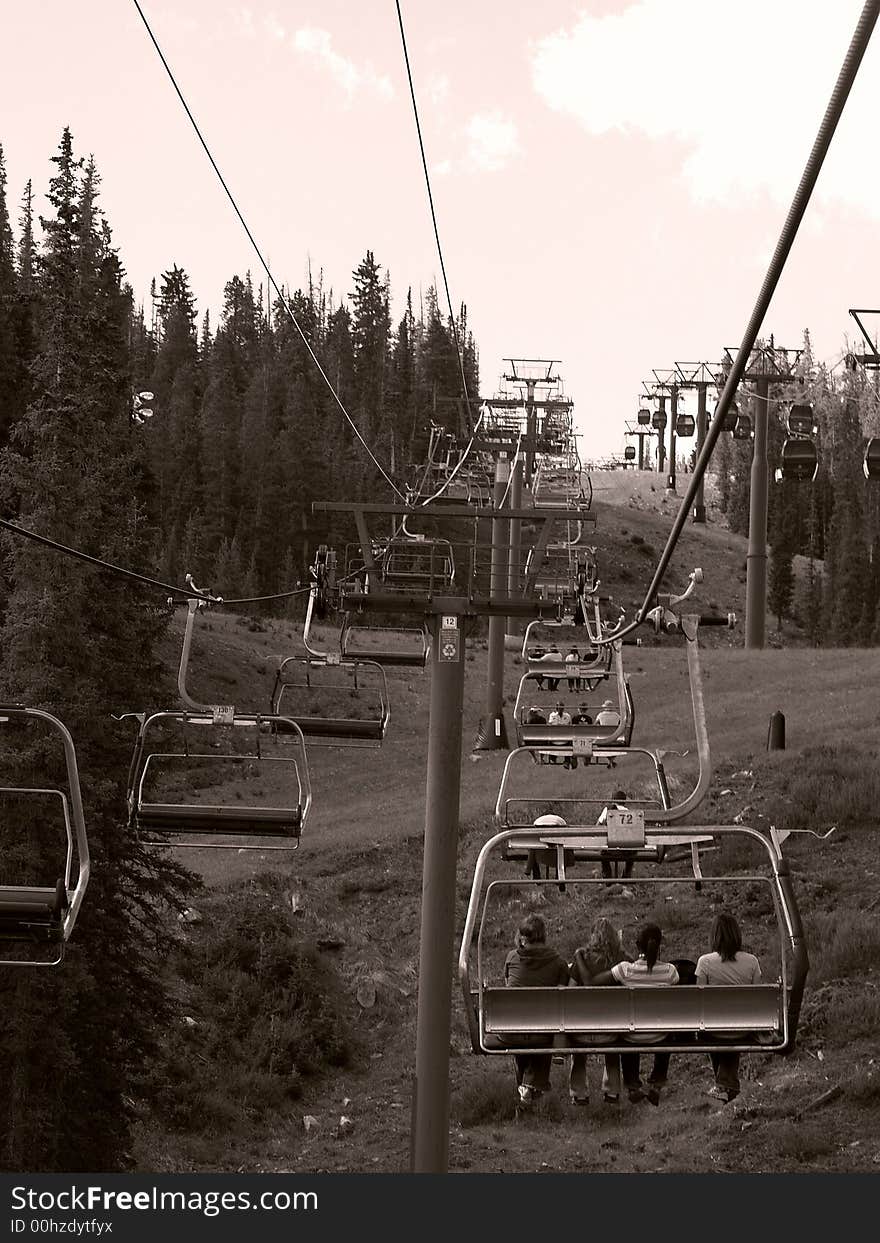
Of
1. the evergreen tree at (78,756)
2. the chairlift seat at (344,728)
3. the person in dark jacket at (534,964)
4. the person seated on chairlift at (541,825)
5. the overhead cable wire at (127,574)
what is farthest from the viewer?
the evergreen tree at (78,756)

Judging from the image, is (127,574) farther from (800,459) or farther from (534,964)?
(800,459)

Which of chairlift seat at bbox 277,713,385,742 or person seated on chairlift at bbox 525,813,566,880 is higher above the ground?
chairlift seat at bbox 277,713,385,742

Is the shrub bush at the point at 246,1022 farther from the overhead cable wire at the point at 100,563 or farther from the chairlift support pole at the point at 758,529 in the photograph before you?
the chairlift support pole at the point at 758,529

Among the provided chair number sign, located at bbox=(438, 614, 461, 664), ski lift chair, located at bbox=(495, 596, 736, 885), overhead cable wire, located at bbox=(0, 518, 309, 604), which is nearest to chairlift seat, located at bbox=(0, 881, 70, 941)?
overhead cable wire, located at bbox=(0, 518, 309, 604)

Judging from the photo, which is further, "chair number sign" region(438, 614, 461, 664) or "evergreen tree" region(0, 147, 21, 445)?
"evergreen tree" region(0, 147, 21, 445)

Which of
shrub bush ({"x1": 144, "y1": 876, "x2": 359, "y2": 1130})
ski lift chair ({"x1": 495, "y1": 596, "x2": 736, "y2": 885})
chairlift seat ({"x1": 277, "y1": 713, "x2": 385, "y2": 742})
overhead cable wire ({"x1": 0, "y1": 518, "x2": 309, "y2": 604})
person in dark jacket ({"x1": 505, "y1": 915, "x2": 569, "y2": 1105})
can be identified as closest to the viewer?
ski lift chair ({"x1": 495, "y1": 596, "x2": 736, "y2": 885})

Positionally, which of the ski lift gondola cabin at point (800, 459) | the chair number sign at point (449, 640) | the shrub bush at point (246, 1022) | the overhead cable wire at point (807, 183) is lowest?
the shrub bush at point (246, 1022)

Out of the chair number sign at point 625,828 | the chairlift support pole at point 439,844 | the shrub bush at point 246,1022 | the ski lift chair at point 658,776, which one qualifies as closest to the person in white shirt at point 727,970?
the ski lift chair at point 658,776

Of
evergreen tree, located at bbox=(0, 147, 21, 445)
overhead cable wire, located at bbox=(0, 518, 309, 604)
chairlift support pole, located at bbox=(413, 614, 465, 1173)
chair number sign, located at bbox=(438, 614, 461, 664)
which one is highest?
evergreen tree, located at bbox=(0, 147, 21, 445)

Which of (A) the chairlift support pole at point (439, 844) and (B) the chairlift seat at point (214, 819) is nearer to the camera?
(B) the chairlift seat at point (214, 819)

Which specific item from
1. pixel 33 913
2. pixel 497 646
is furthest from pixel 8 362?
pixel 33 913

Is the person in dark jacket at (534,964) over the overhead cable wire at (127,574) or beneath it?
beneath

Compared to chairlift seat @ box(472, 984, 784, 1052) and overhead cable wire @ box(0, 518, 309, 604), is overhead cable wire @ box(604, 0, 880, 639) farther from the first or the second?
overhead cable wire @ box(0, 518, 309, 604)

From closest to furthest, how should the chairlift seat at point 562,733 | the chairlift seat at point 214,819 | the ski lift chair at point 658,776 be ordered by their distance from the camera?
1. the ski lift chair at point 658,776
2. the chairlift seat at point 214,819
3. the chairlift seat at point 562,733
